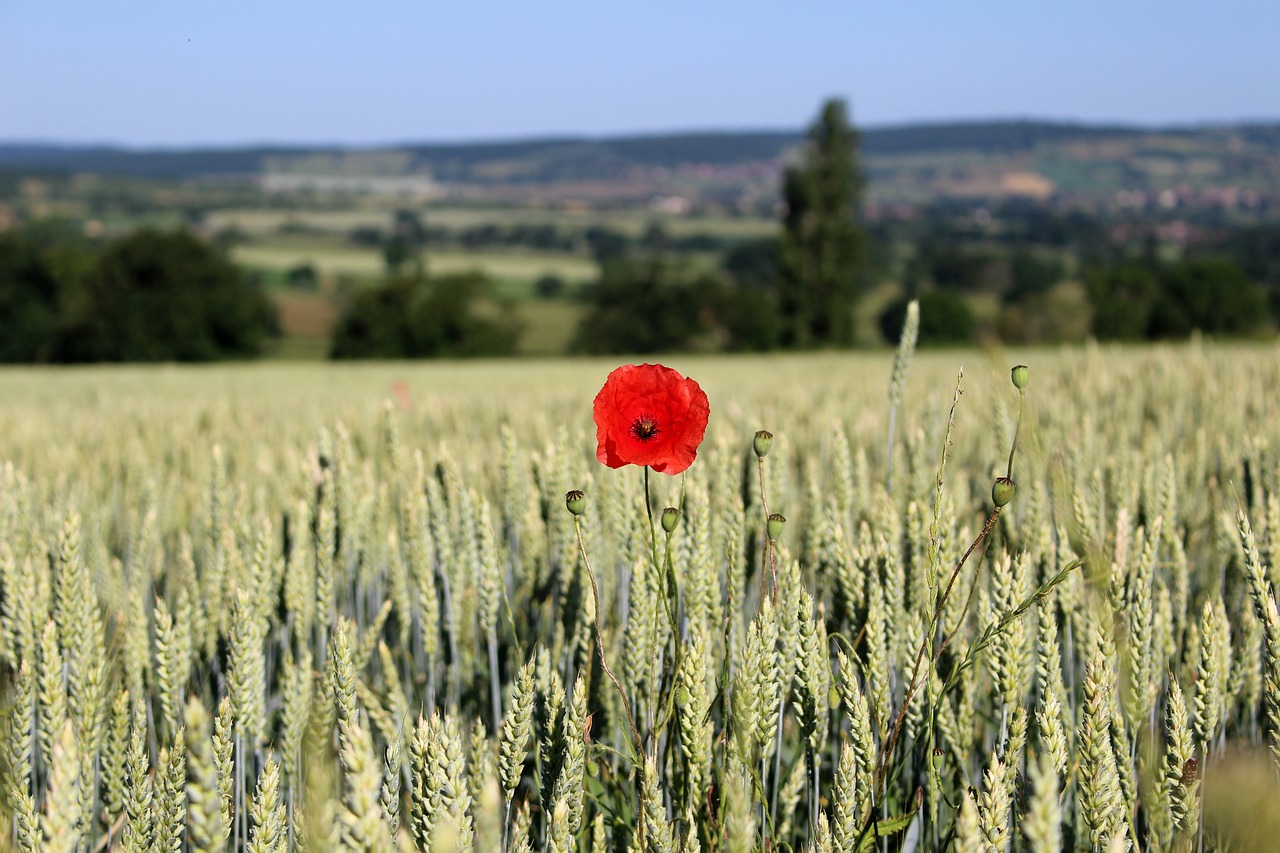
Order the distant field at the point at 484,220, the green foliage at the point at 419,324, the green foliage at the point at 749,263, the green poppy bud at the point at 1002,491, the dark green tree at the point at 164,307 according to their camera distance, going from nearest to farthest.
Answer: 1. the green poppy bud at the point at 1002,491
2. the dark green tree at the point at 164,307
3. the green foliage at the point at 419,324
4. the green foliage at the point at 749,263
5. the distant field at the point at 484,220

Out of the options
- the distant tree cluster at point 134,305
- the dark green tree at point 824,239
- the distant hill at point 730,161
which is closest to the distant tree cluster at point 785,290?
the dark green tree at point 824,239

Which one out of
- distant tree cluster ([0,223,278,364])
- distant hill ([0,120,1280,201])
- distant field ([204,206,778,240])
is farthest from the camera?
distant hill ([0,120,1280,201])

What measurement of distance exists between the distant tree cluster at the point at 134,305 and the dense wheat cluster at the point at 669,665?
45.6 m

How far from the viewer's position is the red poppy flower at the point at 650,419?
3.52 feet

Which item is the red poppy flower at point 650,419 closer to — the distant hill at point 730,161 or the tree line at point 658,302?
the tree line at point 658,302

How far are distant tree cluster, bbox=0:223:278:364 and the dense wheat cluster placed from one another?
45593mm

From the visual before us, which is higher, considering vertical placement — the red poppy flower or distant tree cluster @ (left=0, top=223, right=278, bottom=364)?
the red poppy flower

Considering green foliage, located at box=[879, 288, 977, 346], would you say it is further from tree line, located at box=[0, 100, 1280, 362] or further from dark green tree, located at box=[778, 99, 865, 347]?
dark green tree, located at box=[778, 99, 865, 347]

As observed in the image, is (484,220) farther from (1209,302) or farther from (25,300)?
(1209,302)

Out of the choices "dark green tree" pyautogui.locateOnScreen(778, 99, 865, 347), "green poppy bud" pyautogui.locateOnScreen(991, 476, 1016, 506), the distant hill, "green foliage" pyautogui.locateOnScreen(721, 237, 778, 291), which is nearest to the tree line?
Result: "dark green tree" pyautogui.locateOnScreen(778, 99, 865, 347)

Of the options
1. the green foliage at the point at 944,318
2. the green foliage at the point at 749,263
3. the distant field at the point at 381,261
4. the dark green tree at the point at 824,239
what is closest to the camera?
the dark green tree at the point at 824,239

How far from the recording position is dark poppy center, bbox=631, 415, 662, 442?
3.60ft

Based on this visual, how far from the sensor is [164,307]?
45344 mm

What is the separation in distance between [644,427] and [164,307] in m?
48.8
